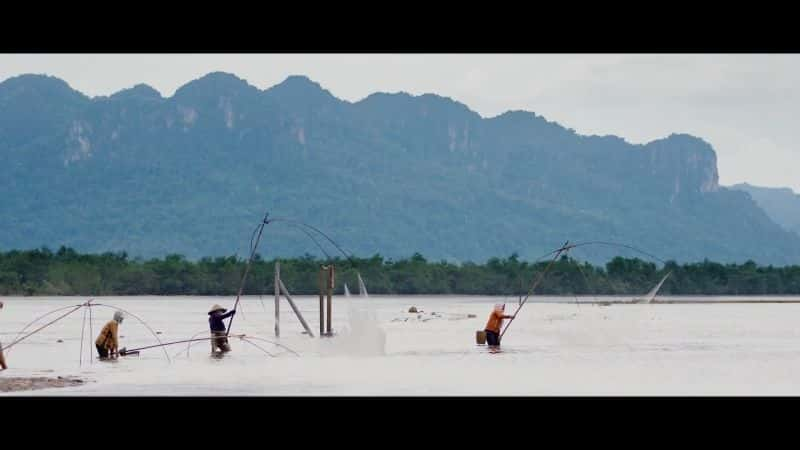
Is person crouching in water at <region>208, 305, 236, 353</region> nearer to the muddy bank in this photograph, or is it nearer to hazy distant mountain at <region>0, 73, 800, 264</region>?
the muddy bank

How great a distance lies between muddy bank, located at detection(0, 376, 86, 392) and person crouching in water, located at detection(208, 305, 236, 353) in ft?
13.8

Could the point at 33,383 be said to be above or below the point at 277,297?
below

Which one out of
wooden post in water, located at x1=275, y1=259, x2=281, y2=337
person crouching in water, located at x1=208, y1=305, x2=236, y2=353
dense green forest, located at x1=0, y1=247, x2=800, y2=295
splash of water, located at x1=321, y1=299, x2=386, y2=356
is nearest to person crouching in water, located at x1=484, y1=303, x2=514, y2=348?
splash of water, located at x1=321, y1=299, x2=386, y2=356

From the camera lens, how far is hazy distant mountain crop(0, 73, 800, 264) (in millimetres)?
127562

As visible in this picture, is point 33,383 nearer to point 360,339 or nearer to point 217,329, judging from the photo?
point 217,329

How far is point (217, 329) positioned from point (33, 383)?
6.02 m

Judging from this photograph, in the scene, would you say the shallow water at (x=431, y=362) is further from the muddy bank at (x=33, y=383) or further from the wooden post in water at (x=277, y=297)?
the wooden post in water at (x=277, y=297)

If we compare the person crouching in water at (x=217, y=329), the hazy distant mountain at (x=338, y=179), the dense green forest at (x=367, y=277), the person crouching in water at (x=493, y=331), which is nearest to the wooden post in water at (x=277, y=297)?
the person crouching in water at (x=217, y=329)

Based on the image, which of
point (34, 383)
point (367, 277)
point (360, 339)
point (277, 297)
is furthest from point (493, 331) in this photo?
point (367, 277)

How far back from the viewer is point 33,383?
16.5 m

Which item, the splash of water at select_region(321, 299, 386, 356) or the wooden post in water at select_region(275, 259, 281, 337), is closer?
the splash of water at select_region(321, 299, 386, 356)
